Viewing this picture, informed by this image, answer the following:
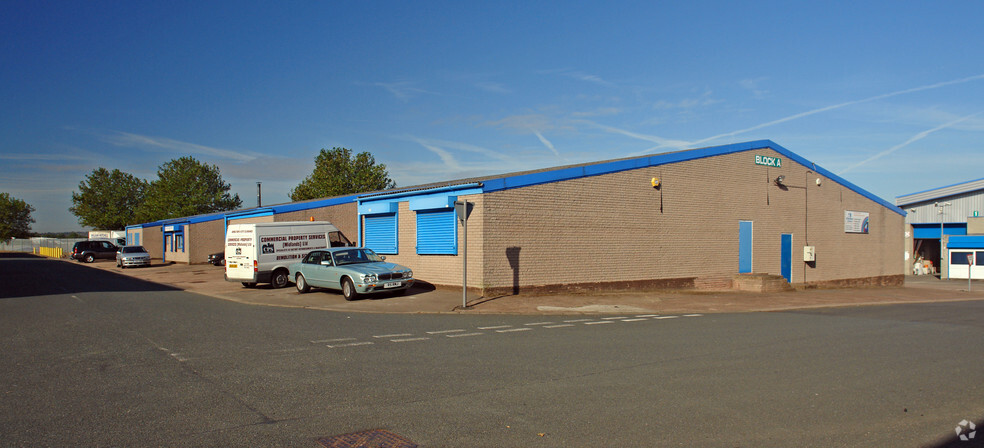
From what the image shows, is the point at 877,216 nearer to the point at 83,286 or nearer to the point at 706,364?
the point at 706,364

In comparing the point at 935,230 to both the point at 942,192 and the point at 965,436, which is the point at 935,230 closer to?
the point at 942,192

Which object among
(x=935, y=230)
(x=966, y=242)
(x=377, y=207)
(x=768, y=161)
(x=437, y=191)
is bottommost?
(x=966, y=242)

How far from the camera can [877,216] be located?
1225 inches

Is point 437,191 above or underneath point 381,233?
above

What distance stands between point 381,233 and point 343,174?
42.4 metres

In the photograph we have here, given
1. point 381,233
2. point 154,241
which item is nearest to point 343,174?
point 154,241

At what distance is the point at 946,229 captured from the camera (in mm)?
46688

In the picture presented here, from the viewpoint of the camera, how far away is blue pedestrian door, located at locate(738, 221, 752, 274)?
24531 mm

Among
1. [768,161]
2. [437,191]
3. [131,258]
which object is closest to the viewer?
[437,191]

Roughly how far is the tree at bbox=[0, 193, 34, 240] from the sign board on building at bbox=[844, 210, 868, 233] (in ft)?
405

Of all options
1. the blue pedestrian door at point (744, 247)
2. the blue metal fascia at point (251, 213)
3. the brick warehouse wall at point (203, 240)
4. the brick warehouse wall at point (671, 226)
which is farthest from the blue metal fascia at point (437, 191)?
the brick warehouse wall at point (203, 240)

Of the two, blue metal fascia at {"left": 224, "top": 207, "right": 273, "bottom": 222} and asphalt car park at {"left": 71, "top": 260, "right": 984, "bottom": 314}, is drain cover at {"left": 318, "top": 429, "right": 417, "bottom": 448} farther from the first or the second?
blue metal fascia at {"left": 224, "top": 207, "right": 273, "bottom": 222}

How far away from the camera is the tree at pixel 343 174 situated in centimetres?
6219

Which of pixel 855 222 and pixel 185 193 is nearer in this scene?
pixel 855 222
